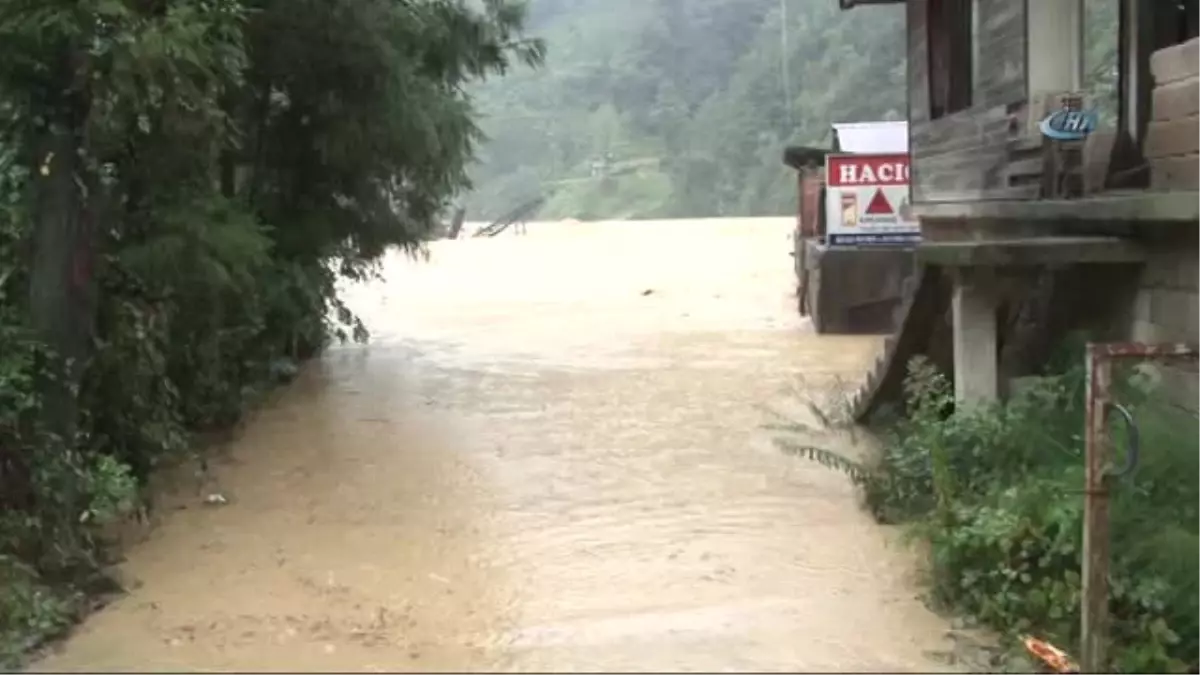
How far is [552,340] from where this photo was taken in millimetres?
19969

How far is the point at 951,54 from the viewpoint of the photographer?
542 inches

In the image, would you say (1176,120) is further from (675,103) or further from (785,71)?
(675,103)

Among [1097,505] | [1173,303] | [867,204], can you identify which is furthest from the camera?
[867,204]

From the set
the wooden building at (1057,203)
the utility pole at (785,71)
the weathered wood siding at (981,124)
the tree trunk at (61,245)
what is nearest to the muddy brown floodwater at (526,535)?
the tree trunk at (61,245)

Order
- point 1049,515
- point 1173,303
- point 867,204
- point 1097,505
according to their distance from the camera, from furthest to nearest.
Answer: point 867,204 < point 1173,303 < point 1049,515 < point 1097,505

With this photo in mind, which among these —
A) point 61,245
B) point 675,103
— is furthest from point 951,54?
point 675,103

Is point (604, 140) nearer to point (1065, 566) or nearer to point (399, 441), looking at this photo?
point (399, 441)

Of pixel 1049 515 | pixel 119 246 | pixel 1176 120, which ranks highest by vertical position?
pixel 1176 120

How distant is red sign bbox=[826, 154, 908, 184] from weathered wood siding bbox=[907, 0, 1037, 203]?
12.8 ft

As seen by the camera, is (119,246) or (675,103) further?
(675,103)

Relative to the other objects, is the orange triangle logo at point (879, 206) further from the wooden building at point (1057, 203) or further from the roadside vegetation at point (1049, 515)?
the roadside vegetation at point (1049, 515)

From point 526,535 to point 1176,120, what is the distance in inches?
173

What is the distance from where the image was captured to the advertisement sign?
1919 centimetres

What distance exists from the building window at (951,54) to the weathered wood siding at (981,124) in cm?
11
